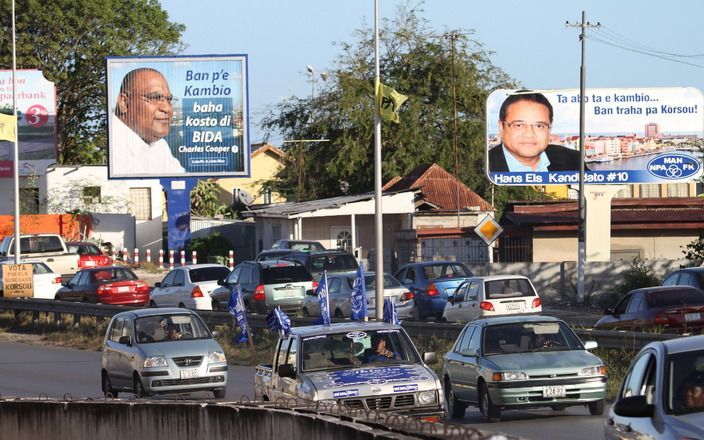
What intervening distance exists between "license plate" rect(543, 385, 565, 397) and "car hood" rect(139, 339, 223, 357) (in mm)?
6360

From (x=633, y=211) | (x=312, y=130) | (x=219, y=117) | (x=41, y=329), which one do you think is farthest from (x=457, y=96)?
(x=41, y=329)

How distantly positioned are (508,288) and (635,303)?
489cm

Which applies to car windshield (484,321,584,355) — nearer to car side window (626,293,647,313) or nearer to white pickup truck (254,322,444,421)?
white pickup truck (254,322,444,421)

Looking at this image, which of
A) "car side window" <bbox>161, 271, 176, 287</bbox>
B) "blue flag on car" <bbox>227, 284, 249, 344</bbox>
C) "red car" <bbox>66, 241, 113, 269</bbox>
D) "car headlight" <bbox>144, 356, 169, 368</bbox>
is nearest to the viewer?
"car headlight" <bbox>144, 356, 169, 368</bbox>

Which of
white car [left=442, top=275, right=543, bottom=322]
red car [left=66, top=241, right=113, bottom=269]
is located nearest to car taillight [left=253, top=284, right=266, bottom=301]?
white car [left=442, top=275, right=543, bottom=322]

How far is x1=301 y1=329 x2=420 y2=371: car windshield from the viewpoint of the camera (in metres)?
14.3

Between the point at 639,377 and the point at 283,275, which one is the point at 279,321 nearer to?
the point at 639,377

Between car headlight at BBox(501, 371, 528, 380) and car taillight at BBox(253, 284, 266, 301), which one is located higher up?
car taillight at BBox(253, 284, 266, 301)

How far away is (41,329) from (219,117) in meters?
21.4

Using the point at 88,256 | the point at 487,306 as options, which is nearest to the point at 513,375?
the point at 487,306

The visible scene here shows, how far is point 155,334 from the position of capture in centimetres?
2075

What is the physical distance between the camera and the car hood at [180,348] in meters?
20.1

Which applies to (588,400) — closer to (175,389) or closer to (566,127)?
(175,389)

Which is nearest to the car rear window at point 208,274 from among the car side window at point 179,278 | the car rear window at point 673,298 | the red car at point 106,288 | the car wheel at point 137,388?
the car side window at point 179,278
